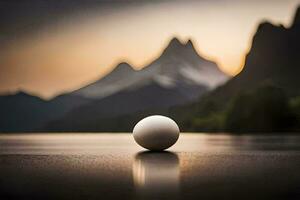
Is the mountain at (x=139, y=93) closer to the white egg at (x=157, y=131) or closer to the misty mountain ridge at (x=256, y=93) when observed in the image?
the misty mountain ridge at (x=256, y=93)

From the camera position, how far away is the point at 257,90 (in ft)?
163

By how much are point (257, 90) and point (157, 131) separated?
37.7 m

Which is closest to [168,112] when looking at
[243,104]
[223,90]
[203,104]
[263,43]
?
[203,104]

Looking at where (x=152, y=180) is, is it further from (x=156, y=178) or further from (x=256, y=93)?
(x=256, y=93)

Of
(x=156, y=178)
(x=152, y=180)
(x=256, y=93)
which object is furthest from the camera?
(x=256, y=93)

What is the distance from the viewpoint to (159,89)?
67.7 metres

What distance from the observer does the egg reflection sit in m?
6.31

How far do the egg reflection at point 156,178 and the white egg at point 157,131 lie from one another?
2859 mm

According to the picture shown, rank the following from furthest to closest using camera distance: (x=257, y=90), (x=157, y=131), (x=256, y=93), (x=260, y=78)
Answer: (x=260, y=78)
(x=257, y=90)
(x=256, y=93)
(x=157, y=131)

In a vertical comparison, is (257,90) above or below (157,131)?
above

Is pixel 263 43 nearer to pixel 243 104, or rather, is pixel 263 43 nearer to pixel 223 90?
pixel 223 90

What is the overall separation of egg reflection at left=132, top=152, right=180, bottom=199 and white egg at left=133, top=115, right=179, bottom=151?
9.38 feet

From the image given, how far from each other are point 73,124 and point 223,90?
57.8 ft

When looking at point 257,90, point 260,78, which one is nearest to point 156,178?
point 257,90
